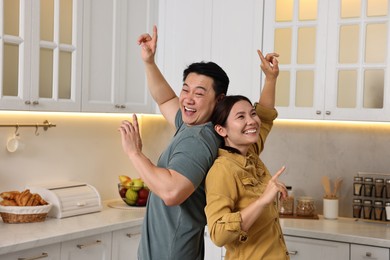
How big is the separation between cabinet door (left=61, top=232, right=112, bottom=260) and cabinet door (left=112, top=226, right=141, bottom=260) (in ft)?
0.17

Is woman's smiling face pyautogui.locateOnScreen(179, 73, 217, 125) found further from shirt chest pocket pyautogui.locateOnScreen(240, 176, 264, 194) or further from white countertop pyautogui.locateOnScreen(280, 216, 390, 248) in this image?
white countertop pyautogui.locateOnScreen(280, 216, 390, 248)

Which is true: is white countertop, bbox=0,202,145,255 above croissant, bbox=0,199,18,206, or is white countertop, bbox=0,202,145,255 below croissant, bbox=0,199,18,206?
below

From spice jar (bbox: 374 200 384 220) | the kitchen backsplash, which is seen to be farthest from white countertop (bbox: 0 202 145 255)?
spice jar (bbox: 374 200 384 220)

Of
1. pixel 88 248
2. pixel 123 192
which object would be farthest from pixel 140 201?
pixel 88 248

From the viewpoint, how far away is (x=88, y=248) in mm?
3541

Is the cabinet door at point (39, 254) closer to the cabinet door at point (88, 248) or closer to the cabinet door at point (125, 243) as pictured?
the cabinet door at point (88, 248)

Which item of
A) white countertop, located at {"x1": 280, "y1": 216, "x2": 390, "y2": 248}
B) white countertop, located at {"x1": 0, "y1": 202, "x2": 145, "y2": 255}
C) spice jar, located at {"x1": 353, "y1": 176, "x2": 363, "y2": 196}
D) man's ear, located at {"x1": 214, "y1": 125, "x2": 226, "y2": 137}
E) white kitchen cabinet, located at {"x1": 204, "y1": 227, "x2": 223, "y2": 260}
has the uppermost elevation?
man's ear, located at {"x1": 214, "y1": 125, "x2": 226, "y2": 137}

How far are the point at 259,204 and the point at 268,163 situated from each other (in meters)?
2.49

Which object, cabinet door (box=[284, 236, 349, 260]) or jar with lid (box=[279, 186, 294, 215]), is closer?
cabinet door (box=[284, 236, 349, 260])

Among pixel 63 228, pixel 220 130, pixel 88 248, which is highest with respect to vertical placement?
pixel 220 130

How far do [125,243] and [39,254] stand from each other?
2.33 ft

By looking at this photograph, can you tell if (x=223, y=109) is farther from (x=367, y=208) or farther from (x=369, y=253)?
(x=367, y=208)

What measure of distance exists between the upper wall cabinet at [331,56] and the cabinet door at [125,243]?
3.85 ft

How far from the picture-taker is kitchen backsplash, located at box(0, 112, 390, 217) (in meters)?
3.99
